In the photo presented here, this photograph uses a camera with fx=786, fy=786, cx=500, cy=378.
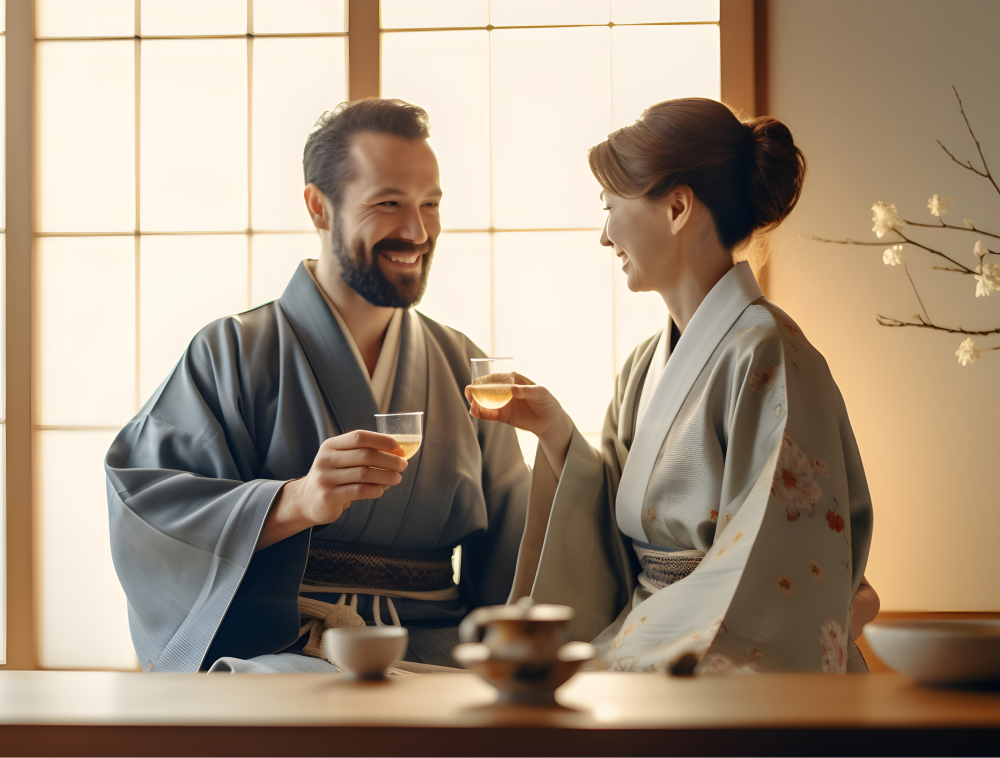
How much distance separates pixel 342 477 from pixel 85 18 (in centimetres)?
245

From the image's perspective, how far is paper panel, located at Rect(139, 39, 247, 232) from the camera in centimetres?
294

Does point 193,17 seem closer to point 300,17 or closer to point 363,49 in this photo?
point 300,17

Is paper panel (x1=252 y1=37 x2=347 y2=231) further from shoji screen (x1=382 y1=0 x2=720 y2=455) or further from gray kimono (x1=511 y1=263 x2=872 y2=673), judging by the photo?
gray kimono (x1=511 y1=263 x2=872 y2=673)

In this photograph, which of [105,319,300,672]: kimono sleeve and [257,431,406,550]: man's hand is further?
[105,319,300,672]: kimono sleeve

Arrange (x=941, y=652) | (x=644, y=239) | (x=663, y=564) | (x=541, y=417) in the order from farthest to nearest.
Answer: (x=541, y=417), (x=644, y=239), (x=663, y=564), (x=941, y=652)

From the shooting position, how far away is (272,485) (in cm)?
181

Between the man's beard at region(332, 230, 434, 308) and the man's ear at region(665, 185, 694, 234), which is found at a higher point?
the man's ear at region(665, 185, 694, 234)

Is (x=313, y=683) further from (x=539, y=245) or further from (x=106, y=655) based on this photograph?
(x=106, y=655)

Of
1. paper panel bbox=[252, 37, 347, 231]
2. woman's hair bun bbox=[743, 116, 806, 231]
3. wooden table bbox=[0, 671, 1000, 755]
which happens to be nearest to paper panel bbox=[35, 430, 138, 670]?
paper panel bbox=[252, 37, 347, 231]

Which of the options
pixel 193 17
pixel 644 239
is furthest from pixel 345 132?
pixel 193 17

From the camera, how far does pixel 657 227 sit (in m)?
1.88

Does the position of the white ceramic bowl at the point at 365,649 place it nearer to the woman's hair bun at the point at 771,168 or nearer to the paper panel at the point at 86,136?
the woman's hair bun at the point at 771,168

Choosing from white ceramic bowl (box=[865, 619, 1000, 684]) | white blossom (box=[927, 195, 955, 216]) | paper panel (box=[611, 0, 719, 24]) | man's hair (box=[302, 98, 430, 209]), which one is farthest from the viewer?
paper panel (box=[611, 0, 719, 24])

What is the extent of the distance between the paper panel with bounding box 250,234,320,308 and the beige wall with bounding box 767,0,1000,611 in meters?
1.73
